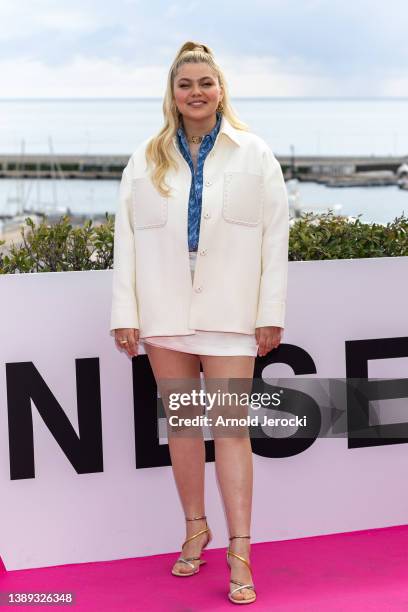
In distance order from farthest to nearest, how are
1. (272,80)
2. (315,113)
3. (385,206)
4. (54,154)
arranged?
(315,113) → (272,80) → (54,154) → (385,206)

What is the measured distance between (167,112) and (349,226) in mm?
920

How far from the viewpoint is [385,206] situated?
179 feet

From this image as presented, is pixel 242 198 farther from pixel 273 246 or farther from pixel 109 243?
pixel 109 243

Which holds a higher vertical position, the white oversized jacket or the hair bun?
the hair bun

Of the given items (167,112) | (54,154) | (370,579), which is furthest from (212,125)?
(54,154)

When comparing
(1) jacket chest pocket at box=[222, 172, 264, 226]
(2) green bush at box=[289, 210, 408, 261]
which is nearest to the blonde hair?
(1) jacket chest pocket at box=[222, 172, 264, 226]

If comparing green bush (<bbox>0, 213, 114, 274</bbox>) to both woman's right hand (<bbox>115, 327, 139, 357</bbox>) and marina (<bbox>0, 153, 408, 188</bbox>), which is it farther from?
marina (<bbox>0, 153, 408, 188</bbox>)

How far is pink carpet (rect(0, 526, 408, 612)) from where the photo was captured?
111 inches

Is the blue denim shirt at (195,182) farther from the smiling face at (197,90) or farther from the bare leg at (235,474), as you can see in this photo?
the bare leg at (235,474)

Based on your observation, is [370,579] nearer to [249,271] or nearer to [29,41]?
[249,271]

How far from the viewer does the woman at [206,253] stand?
2.78m

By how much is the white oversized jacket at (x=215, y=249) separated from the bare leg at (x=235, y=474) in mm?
116

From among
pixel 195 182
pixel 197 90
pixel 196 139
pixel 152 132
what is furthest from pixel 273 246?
pixel 152 132

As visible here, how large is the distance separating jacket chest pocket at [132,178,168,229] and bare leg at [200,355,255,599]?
425 millimetres
